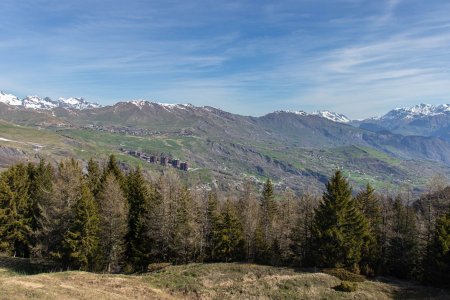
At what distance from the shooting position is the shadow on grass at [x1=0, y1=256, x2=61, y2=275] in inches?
2224

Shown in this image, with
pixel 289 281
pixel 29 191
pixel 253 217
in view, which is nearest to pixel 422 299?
pixel 289 281

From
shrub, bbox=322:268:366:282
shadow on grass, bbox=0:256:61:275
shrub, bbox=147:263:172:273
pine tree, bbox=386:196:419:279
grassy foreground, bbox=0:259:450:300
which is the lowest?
shadow on grass, bbox=0:256:61:275

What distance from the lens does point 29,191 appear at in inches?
2972

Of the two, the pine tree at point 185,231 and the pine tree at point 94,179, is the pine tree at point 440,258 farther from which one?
the pine tree at point 94,179

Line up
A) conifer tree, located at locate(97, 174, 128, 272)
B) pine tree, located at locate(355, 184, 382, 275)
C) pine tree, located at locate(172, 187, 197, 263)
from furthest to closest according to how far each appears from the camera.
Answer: pine tree, located at locate(172, 187, 197, 263), pine tree, located at locate(355, 184, 382, 275), conifer tree, located at locate(97, 174, 128, 272)

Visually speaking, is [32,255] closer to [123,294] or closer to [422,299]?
[123,294]

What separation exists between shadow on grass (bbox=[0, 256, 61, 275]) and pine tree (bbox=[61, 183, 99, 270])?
3.05m

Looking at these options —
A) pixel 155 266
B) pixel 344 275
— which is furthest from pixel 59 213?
pixel 344 275

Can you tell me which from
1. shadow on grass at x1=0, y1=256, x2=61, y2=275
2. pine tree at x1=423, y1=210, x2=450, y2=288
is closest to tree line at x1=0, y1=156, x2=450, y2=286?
pine tree at x1=423, y1=210, x2=450, y2=288

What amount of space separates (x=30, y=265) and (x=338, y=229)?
164ft

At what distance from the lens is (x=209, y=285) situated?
47.9 m

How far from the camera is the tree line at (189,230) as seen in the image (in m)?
59.4

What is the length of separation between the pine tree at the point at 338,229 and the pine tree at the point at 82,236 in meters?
36.2

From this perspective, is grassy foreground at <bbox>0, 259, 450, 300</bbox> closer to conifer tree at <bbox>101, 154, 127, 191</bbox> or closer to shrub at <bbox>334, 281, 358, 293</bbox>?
shrub at <bbox>334, 281, 358, 293</bbox>
